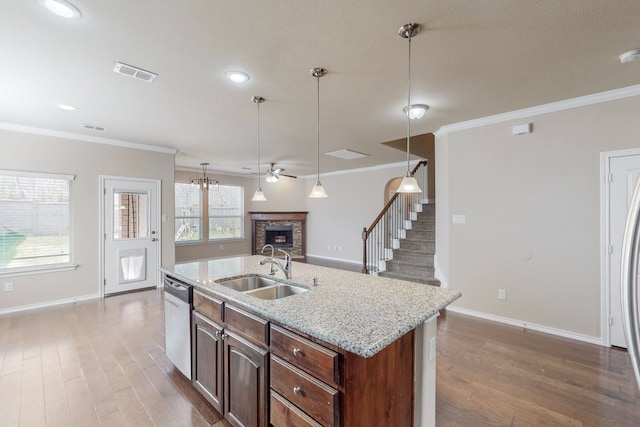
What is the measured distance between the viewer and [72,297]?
450 centimetres

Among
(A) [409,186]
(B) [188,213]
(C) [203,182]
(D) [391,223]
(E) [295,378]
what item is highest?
(C) [203,182]

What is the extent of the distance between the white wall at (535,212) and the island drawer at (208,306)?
3248 millimetres

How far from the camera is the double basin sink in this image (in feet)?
7.04

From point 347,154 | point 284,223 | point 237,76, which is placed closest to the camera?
point 237,76

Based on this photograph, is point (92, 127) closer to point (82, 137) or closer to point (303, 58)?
point (82, 137)

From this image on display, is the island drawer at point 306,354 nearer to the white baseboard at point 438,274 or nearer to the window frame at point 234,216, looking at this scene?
the white baseboard at point 438,274

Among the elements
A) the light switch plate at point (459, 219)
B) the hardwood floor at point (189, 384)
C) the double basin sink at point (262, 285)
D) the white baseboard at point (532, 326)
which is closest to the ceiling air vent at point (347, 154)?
the light switch plate at point (459, 219)

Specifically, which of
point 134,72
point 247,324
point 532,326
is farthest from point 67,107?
point 532,326

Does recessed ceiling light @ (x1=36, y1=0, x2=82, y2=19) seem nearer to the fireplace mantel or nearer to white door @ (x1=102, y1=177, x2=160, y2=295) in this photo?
white door @ (x1=102, y1=177, x2=160, y2=295)

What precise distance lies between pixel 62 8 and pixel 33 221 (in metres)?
3.75

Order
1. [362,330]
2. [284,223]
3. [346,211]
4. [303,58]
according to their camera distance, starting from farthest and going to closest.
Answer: [284,223] < [346,211] < [303,58] < [362,330]

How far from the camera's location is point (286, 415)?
1466mm

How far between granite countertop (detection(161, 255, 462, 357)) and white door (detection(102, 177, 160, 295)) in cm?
310

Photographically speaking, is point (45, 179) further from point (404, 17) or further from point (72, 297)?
point (404, 17)
